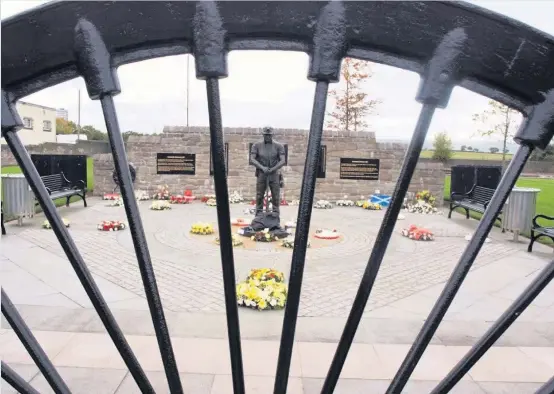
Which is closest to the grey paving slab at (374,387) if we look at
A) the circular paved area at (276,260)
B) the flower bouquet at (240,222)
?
the circular paved area at (276,260)

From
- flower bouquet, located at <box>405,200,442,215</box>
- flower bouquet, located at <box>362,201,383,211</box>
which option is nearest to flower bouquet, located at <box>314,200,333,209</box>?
flower bouquet, located at <box>362,201,383,211</box>

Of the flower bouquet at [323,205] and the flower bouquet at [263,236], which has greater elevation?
the flower bouquet at [323,205]

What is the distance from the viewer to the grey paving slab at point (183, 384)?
126 inches

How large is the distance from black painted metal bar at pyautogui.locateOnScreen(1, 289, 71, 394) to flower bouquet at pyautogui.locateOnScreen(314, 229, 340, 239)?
8812 mm

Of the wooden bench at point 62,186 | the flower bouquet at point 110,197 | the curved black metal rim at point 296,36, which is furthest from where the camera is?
the flower bouquet at point 110,197

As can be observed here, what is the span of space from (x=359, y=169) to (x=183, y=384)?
46.0 feet

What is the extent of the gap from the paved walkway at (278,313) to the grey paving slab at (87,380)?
0.04ft

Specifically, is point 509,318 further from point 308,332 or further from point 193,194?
point 193,194

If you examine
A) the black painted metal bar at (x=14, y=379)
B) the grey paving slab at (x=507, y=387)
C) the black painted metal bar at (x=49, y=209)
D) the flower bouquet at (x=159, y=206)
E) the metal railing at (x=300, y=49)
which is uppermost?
the metal railing at (x=300, y=49)

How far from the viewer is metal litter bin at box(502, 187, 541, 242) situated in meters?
9.40

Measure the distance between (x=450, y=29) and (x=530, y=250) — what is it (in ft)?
30.0

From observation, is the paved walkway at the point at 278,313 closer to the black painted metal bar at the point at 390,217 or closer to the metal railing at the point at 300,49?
the black painted metal bar at the point at 390,217

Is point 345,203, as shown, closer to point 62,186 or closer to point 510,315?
point 62,186

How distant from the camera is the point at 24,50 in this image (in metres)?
0.76
